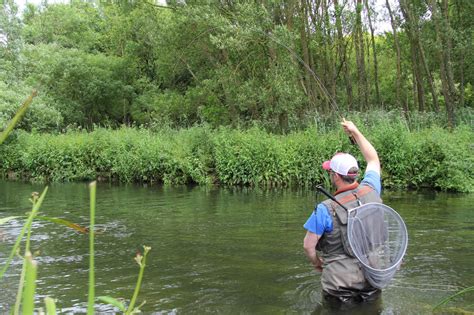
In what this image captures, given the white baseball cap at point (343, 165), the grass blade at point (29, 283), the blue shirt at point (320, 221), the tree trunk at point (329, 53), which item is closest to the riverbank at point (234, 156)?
the tree trunk at point (329, 53)

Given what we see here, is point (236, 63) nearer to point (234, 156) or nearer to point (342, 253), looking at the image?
point (234, 156)

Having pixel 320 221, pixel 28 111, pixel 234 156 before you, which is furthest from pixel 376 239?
pixel 28 111

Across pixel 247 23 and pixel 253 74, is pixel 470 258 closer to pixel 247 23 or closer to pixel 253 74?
pixel 247 23

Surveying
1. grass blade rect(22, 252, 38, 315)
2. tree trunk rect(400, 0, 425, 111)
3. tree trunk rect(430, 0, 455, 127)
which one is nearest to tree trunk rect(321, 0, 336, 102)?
tree trunk rect(400, 0, 425, 111)

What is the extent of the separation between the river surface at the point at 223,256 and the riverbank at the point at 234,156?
1.66 meters

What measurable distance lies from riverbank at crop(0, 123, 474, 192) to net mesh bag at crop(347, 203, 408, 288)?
10.3 metres

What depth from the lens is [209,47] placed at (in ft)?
81.6

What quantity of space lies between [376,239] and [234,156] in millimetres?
12980

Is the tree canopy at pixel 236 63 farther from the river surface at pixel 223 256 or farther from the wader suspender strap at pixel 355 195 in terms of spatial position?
the wader suspender strap at pixel 355 195

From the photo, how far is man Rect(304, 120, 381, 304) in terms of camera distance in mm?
4492

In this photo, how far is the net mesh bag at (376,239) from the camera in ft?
14.3

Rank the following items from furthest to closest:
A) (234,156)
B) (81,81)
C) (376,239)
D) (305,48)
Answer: (81,81) < (305,48) < (234,156) < (376,239)

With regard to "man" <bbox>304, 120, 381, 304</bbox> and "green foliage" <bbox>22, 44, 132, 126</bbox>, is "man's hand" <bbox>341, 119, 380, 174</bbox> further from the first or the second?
"green foliage" <bbox>22, 44, 132, 126</bbox>

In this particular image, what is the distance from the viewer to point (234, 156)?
1733 cm
